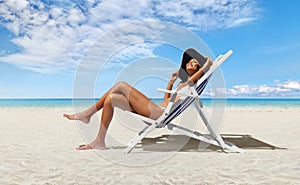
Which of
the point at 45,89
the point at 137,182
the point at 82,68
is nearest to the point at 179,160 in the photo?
A: the point at 137,182

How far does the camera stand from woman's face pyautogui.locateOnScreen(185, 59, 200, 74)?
14.1ft

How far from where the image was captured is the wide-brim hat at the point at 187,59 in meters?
4.18

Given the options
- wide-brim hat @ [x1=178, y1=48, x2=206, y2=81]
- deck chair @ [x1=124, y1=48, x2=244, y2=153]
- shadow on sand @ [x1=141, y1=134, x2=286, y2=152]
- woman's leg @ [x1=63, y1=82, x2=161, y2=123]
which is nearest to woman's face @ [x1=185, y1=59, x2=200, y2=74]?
wide-brim hat @ [x1=178, y1=48, x2=206, y2=81]

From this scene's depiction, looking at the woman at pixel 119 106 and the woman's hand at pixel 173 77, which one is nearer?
the woman at pixel 119 106

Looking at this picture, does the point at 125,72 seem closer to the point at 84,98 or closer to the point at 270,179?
the point at 84,98

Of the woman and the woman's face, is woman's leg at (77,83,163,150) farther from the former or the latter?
the woman's face

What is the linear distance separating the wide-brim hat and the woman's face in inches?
2.3

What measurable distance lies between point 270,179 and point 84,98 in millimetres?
2935

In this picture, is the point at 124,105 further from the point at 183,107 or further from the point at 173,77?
the point at 173,77

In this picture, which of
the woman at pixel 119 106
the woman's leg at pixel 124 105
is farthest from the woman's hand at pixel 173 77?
the woman's leg at pixel 124 105

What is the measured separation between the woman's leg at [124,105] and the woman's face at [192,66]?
785 mm

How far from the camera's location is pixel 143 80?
15.1ft

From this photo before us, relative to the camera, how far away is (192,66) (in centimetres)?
432

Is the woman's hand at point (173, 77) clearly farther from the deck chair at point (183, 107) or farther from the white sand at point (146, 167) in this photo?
the white sand at point (146, 167)
